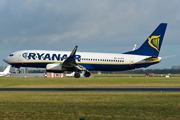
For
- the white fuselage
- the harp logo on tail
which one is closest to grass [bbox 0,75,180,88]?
the white fuselage

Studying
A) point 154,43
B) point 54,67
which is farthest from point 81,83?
point 154,43

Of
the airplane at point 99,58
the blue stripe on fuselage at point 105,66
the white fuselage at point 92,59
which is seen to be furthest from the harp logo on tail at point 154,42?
the blue stripe on fuselage at point 105,66

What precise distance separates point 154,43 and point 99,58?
12.6 metres

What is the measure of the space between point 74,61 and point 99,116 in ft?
129

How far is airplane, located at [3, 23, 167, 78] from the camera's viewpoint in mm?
58312

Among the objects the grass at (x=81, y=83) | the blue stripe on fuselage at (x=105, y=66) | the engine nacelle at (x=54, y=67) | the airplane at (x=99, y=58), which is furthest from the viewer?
the blue stripe on fuselage at (x=105, y=66)

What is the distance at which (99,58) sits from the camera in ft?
194

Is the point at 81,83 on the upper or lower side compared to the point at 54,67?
lower

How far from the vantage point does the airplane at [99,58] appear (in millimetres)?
58312

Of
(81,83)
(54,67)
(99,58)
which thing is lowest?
(81,83)

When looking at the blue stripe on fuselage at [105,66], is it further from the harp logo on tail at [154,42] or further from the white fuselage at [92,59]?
the harp logo on tail at [154,42]

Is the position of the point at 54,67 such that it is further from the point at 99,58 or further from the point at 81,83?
the point at 81,83

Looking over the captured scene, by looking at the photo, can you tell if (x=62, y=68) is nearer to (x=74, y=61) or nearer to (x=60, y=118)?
(x=74, y=61)

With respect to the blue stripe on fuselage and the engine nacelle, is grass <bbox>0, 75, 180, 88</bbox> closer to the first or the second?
the engine nacelle
